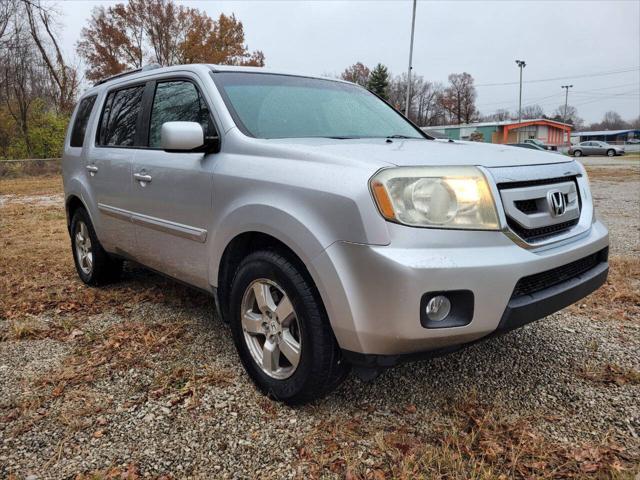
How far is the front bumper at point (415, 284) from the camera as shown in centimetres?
190

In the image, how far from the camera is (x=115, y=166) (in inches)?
145

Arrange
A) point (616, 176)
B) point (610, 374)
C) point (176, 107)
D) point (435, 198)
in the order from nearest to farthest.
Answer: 1. point (435, 198)
2. point (610, 374)
3. point (176, 107)
4. point (616, 176)

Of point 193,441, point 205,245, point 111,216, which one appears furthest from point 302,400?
point 111,216

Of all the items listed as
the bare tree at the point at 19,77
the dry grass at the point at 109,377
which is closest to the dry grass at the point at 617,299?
the dry grass at the point at 109,377

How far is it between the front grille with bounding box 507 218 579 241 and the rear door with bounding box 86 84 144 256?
2.55 m

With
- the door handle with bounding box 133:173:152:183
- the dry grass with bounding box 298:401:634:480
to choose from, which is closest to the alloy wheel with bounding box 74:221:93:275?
the door handle with bounding box 133:173:152:183

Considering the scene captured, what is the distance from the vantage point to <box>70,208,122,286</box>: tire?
4.32m

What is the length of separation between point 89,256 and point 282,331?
9.26ft

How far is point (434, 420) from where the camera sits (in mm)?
2344

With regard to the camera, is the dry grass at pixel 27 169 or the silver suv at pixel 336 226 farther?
the dry grass at pixel 27 169

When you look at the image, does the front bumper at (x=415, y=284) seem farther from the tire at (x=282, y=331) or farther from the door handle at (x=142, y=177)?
the door handle at (x=142, y=177)

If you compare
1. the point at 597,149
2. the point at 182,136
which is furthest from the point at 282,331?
the point at 597,149

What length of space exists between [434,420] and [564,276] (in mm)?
900

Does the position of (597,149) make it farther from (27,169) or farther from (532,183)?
(532,183)
